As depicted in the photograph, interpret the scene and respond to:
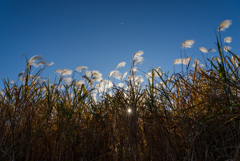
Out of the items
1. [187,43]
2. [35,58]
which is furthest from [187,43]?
[35,58]

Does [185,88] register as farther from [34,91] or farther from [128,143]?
[34,91]

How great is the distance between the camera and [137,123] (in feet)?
6.48

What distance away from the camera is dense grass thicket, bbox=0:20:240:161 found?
160 centimetres

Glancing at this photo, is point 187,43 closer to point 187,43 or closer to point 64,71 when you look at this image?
point 187,43

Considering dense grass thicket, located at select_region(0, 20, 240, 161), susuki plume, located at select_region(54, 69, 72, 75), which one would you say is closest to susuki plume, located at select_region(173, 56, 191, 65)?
dense grass thicket, located at select_region(0, 20, 240, 161)

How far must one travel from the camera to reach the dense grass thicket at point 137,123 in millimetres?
1596

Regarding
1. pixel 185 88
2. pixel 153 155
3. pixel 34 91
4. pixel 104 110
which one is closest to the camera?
pixel 153 155

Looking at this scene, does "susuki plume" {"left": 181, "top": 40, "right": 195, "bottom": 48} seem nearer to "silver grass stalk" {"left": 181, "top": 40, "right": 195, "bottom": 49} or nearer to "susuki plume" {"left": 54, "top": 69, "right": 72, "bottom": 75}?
"silver grass stalk" {"left": 181, "top": 40, "right": 195, "bottom": 49}

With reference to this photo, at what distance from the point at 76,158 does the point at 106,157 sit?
15.9 inches

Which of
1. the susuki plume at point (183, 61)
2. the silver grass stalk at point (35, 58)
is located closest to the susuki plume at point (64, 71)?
the silver grass stalk at point (35, 58)

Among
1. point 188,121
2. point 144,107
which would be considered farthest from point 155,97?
point 188,121

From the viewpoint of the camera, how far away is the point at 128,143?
176cm

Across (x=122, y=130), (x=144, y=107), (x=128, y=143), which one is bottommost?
(x=128, y=143)

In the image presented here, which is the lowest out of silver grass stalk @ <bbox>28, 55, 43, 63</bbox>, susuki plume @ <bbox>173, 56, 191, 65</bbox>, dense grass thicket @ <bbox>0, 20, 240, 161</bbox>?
dense grass thicket @ <bbox>0, 20, 240, 161</bbox>
